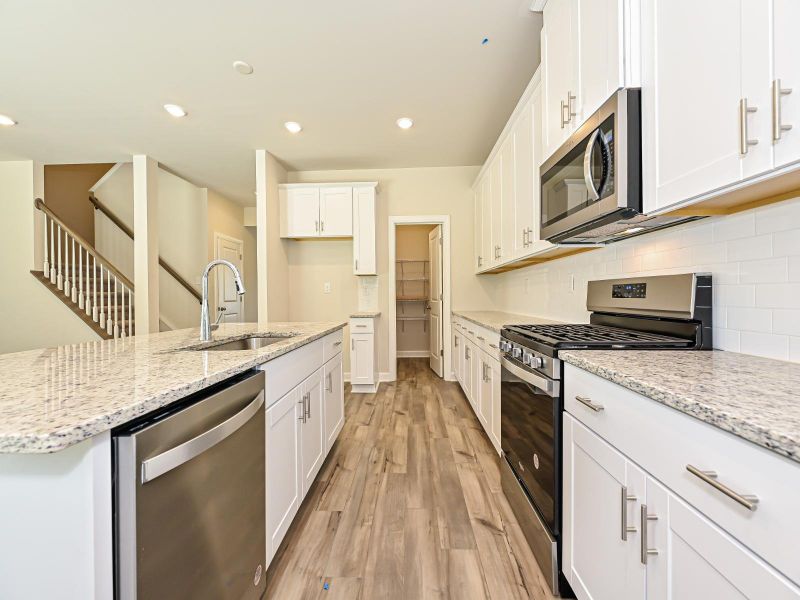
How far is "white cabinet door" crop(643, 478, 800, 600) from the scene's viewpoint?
0.55 metres

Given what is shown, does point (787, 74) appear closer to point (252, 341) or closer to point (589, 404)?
point (589, 404)

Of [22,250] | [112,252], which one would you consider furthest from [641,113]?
[112,252]

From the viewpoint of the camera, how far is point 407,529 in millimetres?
1674

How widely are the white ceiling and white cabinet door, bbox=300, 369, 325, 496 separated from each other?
81.6 inches

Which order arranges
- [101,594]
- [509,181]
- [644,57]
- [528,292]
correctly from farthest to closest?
[528,292], [509,181], [644,57], [101,594]

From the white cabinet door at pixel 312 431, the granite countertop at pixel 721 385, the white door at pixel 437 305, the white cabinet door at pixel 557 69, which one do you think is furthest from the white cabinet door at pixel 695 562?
the white door at pixel 437 305

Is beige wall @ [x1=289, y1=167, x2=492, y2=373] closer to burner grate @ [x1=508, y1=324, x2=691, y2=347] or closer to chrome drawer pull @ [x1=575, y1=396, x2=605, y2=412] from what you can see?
burner grate @ [x1=508, y1=324, x2=691, y2=347]

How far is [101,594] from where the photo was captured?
64 centimetres

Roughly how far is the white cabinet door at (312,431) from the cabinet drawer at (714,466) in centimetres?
129

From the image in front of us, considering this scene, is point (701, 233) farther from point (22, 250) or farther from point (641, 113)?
point (22, 250)

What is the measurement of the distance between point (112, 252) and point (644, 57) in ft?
22.7

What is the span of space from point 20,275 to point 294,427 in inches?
187

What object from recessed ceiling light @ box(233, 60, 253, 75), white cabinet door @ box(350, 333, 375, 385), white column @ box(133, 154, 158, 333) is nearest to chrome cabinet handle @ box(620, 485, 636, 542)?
recessed ceiling light @ box(233, 60, 253, 75)

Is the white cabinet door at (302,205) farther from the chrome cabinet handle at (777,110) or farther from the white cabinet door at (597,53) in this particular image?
the chrome cabinet handle at (777,110)
